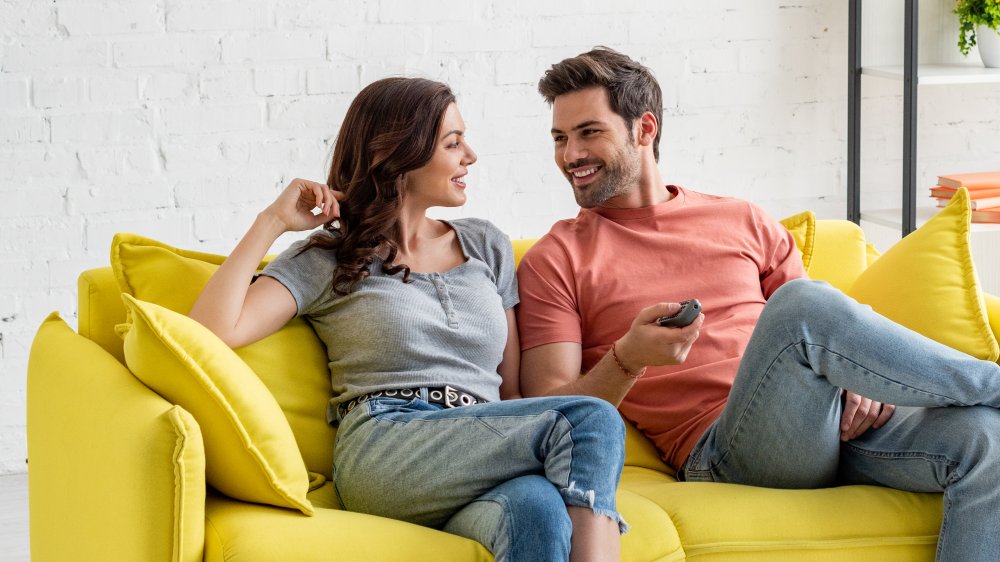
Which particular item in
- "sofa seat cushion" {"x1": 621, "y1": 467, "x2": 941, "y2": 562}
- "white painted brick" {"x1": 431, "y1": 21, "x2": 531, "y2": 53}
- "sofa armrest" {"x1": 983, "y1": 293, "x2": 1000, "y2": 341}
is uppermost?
"white painted brick" {"x1": 431, "y1": 21, "x2": 531, "y2": 53}

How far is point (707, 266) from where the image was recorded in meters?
2.24

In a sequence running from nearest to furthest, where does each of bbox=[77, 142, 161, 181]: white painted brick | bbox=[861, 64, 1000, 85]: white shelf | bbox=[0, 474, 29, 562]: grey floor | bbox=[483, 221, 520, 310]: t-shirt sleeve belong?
bbox=[483, 221, 520, 310]: t-shirt sleeve → bbox=[0, 474, 29, 562]: grey floor → bbox=[77, 142, 161, 181]: white painted brick → bbox=[861, 64, 1000, 85]: white shelf

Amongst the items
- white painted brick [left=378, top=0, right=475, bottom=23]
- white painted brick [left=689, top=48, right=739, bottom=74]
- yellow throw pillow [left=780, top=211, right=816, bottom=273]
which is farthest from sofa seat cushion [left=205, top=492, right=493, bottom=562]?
white painted brick [left=689, top=48, right=739, bottom=74]

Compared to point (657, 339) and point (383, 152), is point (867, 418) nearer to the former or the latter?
point (657, 339)

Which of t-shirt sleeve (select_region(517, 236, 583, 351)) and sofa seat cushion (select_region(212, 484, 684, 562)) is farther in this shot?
t-shirt sleeve (select_region(517, 236, 583, 351))

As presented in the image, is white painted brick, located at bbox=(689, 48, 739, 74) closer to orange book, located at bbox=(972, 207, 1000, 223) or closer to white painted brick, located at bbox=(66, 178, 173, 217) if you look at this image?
orange book, located at bbox=(972, 207, 1000, 223)

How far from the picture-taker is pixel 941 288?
2.14 meters

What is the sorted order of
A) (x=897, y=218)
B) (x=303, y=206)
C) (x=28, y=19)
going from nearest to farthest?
(x=303, y=206), (x=28, y=19), (x=897, y=218)

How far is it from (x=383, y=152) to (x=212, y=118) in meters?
1.17

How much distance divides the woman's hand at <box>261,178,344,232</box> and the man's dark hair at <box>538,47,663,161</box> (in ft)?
1.85

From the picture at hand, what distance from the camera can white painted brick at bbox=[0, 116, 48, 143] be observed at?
9.61ft

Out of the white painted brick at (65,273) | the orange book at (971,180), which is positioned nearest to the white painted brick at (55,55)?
the white painted brick at (65,273)

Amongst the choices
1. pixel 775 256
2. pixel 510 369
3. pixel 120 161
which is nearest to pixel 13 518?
pixel 120 161

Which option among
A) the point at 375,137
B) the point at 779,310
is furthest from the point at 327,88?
the point at 779,310
